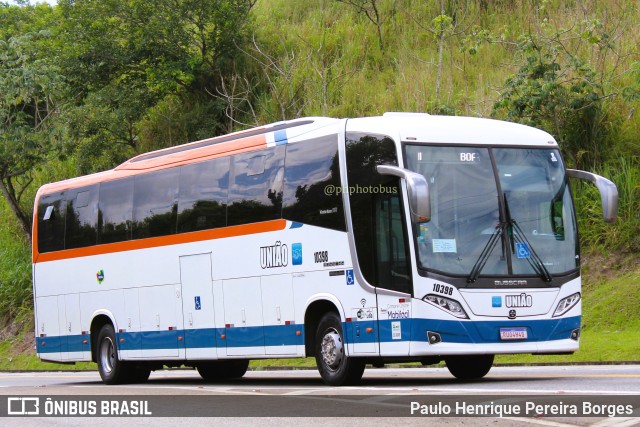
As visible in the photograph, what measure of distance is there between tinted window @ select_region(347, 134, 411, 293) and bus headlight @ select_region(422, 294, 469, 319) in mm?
352

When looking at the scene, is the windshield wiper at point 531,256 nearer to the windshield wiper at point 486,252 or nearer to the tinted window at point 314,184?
the windshield wiper at point 486,252

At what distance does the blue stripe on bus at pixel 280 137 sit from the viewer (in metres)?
18.2

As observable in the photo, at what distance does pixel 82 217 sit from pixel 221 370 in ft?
14.3

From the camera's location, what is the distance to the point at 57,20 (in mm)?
39312

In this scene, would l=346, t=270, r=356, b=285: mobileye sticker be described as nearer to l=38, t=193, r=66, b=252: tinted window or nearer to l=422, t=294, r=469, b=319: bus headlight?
l=422, t=294, r=469, b=319: bus headlight

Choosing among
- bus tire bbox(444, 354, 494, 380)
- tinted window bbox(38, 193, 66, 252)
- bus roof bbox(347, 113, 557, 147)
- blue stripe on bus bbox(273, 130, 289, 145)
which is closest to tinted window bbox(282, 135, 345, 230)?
blue stripe on bus bbox(273, 130, 289, 145)

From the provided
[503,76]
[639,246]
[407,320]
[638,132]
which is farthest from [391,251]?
Answer: [503,76]

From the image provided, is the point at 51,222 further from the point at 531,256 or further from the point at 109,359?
the point at 531,256

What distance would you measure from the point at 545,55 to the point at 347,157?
12657mm

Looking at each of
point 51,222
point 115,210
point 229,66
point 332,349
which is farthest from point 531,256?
point 229,66

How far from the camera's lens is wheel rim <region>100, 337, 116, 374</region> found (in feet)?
74.8

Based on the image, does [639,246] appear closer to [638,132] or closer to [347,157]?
[638,132]

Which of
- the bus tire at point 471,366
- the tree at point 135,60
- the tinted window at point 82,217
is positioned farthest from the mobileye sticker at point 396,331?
the tree at point 135,60

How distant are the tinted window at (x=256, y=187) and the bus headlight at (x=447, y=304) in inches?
140
